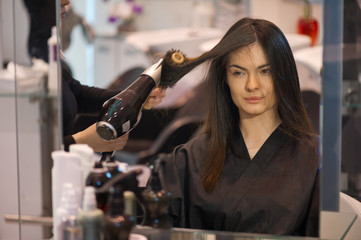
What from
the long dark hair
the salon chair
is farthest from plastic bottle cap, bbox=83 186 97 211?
the salon chair

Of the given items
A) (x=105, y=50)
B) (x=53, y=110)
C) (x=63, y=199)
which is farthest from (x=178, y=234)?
(x=105, y=50)

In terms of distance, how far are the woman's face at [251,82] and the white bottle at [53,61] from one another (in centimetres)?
37

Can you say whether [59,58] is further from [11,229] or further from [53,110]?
[11,229]

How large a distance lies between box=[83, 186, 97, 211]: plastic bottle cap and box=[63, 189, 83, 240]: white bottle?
0.04m

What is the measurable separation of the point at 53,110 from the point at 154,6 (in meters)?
1.10

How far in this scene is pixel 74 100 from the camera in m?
1.15

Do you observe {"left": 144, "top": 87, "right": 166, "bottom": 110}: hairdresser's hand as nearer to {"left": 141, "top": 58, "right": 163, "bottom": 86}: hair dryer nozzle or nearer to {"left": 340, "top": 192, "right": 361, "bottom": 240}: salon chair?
{"left": 141, "top": 58, "right": 163, "bottom": 86}: hair dryer nozzle

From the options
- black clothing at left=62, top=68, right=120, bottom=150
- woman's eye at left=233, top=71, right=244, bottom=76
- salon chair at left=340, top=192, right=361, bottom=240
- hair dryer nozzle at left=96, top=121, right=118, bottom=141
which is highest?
woman's eye at left=233, top=71, right=244, bottom=76

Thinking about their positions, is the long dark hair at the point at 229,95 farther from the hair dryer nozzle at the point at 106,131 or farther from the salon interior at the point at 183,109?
the hair dryer nozzle at the point at 106,131

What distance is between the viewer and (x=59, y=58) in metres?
1.13

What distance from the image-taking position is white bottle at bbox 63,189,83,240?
1002 millimetres

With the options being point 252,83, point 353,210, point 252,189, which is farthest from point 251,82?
point 353,210

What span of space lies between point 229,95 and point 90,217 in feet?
1.22

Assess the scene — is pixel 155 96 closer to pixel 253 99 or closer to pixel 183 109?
pixel 183 109
